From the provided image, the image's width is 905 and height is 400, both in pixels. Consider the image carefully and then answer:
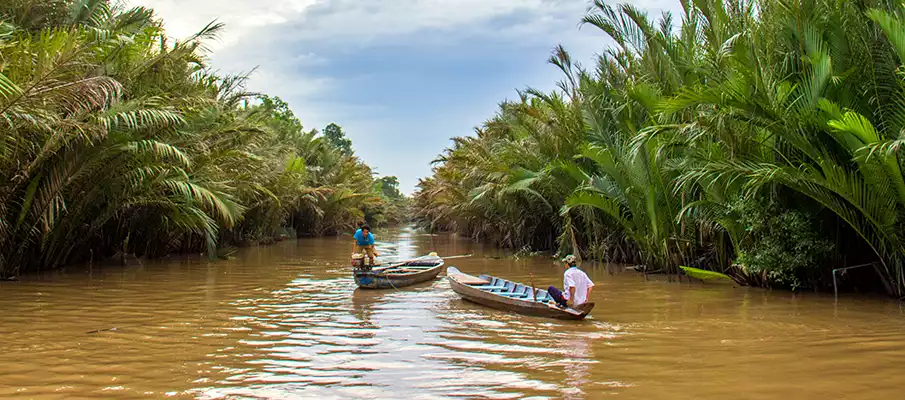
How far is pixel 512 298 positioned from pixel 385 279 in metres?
3.89

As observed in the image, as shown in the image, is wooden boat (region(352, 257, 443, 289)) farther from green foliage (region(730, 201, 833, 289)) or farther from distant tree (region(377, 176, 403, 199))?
distant tree (region(377, 176, 403, 199))

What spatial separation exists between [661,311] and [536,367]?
424 centimetres

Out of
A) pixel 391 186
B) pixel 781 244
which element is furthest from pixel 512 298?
pixel 391 186

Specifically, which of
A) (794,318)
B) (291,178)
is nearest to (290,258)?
(291,178)

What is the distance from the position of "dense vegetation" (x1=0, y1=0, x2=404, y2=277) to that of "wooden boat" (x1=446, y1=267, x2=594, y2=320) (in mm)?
5720

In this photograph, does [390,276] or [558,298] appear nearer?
[558,298]

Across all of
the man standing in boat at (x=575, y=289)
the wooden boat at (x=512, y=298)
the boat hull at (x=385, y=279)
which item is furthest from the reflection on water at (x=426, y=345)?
the boat hull at (x=385, y=279)

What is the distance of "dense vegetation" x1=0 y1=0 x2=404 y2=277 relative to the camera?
9.98 metres

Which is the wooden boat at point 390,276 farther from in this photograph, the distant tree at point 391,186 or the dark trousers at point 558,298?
the distant tree at point 391,186

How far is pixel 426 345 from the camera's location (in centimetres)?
759

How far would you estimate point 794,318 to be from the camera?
902 centimetres

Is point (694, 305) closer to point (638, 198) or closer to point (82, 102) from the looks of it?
point (638, 198)

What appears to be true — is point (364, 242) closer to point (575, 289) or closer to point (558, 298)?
point (558, 298)

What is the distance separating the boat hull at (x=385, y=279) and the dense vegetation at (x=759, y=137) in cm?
397
